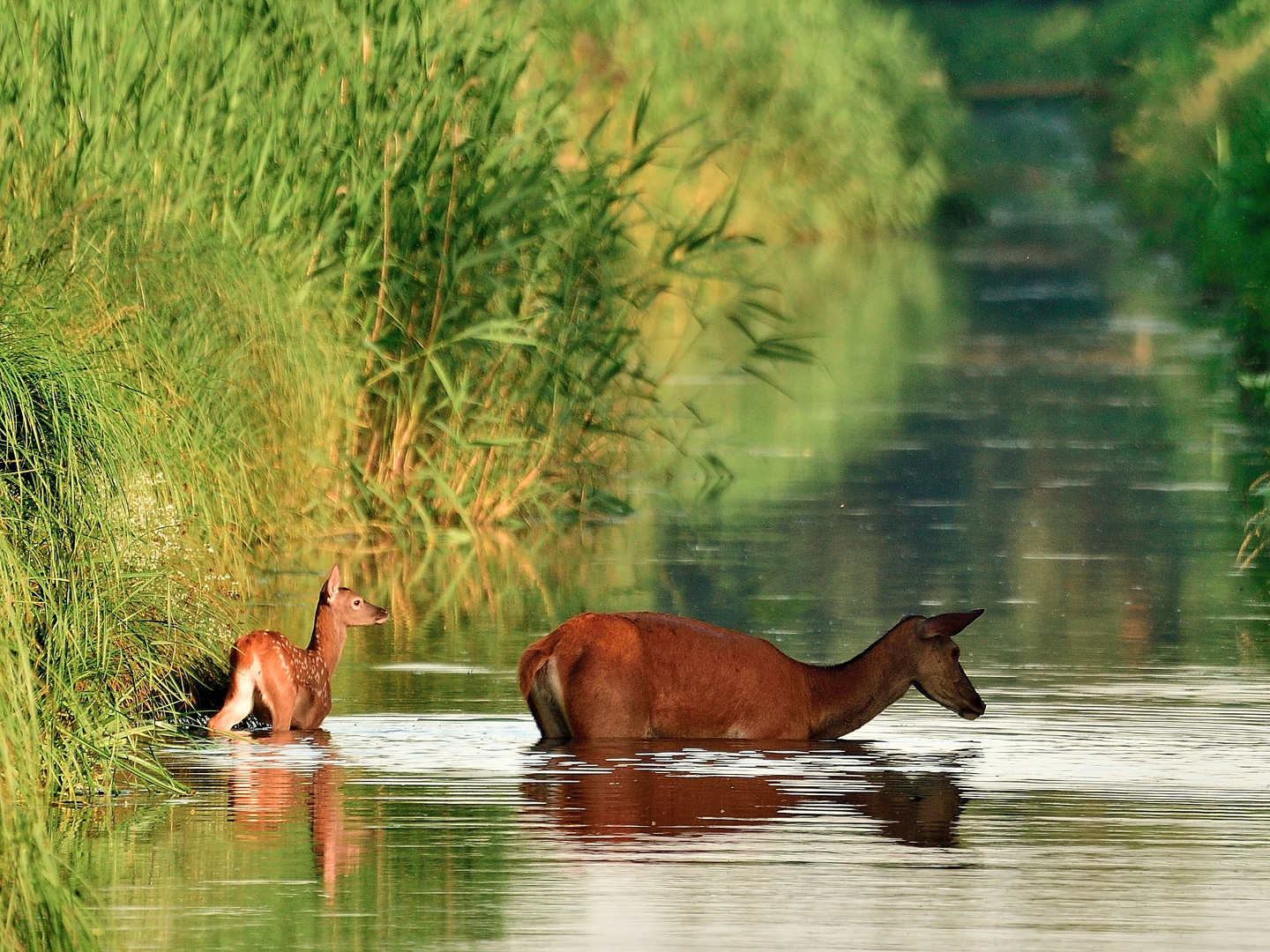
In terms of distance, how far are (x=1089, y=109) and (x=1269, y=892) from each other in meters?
77.3

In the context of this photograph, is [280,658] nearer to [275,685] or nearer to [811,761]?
[275,685]

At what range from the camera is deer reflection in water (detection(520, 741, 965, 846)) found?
8.97m

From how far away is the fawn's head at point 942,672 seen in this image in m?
10.8

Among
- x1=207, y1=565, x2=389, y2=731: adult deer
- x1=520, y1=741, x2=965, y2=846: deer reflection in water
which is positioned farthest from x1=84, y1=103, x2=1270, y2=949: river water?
x1=207, y1=565, x2=389, y2=731: adult deer

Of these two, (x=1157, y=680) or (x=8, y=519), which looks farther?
(x=1157, y=680)

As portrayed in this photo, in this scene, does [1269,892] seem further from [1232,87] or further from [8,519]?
[1232,87]

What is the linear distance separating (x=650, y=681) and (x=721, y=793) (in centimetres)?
104

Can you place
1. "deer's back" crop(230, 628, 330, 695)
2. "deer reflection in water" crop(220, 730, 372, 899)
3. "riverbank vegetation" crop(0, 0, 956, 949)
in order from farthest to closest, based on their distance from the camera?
"deer's back" crop(230, 628, 330, 695)
"riverbank vegetation" crop(0, 0, 956, 949)
"deer reflection in water" crop(220, 730, 372, 899)

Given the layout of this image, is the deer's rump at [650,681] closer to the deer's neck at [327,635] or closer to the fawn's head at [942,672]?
the fawn's head at [942,672]

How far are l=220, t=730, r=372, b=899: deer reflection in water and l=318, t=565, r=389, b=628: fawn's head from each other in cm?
72

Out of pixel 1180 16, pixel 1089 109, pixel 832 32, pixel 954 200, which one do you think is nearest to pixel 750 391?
pixel 832 32

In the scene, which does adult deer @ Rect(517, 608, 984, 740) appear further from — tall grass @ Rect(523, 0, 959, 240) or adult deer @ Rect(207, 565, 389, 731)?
tall grass @ Rect(523, 0, 959, 240)

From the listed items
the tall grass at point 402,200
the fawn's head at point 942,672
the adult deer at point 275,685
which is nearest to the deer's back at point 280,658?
the adult deer at point 275,685

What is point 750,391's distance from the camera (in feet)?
88.9
